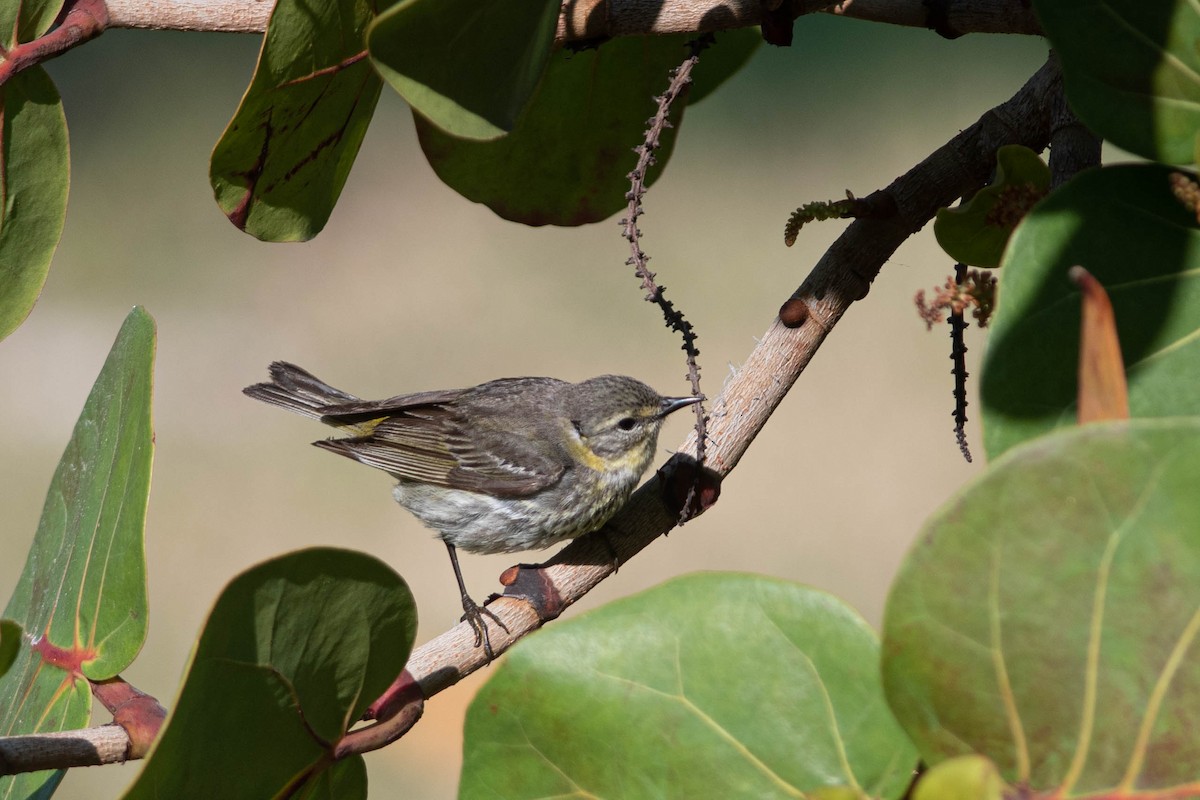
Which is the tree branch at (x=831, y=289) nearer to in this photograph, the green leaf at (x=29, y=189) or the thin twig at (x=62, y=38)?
the green leaf at (x=29, y=189)

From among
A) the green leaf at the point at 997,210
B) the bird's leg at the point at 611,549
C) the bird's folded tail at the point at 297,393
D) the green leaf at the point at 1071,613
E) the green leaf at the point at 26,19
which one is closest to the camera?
the green leaf at the point at 1071,613

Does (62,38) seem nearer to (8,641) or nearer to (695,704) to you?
(8,641)

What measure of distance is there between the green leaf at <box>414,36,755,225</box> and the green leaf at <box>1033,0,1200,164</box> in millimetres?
774

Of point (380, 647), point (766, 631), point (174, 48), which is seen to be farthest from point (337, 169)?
point (174, 48)

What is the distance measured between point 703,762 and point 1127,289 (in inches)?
18.8

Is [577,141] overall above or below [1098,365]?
above

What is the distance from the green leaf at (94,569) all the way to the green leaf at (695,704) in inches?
18.7

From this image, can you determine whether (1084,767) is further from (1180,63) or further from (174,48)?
(174,48)

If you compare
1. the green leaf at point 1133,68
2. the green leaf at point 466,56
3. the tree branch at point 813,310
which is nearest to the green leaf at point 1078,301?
the green leaf at point 1133,68

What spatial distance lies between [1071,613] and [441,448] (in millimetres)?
2597

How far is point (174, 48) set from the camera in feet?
37.4

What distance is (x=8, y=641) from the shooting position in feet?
2.75

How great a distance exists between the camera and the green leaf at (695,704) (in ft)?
2.56

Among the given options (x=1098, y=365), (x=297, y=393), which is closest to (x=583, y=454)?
(x=297, y=393)
